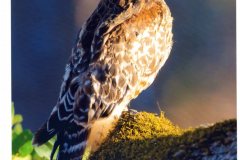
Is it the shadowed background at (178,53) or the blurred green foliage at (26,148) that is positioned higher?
the shadowed background at (178,53)

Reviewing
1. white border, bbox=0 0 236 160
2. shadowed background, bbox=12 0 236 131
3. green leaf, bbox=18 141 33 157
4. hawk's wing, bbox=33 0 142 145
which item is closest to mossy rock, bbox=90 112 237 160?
hawk's wing, bbox=33 0 142 145

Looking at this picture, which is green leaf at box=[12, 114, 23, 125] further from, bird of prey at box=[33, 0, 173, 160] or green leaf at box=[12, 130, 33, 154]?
green leaf at box=[12, 130, 33, 154]

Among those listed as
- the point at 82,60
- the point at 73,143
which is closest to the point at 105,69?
the point at 82,60

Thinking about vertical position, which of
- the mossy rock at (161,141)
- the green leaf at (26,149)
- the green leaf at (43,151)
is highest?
the mossy rock at (161,141)

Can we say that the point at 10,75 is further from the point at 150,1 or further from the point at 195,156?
the point at 195,156
